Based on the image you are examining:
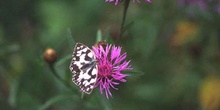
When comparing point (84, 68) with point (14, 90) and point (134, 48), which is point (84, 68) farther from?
point (134, 48)

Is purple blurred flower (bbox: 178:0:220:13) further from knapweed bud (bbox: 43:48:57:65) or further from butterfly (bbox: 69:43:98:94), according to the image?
butterfly (bbox: 69:43:98:94)

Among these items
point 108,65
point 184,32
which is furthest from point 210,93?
point 108,65

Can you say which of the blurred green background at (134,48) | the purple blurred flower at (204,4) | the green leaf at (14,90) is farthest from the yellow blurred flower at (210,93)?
the green leaf at (14,90)

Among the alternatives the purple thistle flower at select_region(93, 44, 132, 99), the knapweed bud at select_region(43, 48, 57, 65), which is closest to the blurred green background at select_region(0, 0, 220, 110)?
the knapweed bud at select_region(43, 48, 57, 65)

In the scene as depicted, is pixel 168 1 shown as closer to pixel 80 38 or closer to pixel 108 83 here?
pixel 80 38

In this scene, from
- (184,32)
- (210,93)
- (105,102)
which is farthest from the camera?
(184,32)
